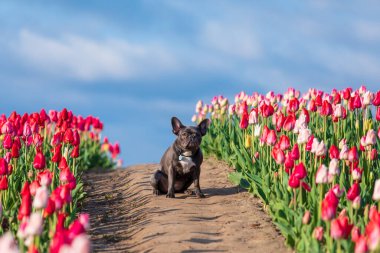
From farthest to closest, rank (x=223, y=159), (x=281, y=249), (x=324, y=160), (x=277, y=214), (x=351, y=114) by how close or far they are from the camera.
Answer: (x=223, y=159), (x=351, y=114), (x=324, y=160), (x=277, y=214), (x=281, y=249)

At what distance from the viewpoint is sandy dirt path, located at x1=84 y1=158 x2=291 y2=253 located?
9.05 metres

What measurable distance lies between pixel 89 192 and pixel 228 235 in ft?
19.6

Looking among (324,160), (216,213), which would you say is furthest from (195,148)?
(324,160)

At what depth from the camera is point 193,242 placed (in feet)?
29.6

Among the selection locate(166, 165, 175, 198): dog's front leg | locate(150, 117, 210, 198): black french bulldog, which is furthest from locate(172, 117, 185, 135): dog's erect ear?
locate(166, 165, 175, 198): dog's front leg

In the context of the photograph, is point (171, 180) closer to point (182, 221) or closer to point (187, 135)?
point (187, 135)

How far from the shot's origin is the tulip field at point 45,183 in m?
6.09

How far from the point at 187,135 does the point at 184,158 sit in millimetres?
491

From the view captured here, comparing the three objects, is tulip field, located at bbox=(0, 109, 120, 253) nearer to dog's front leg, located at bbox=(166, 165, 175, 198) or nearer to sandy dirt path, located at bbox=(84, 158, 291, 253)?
sandy dirt path, located at bbox=(84, 158, 291, 253)

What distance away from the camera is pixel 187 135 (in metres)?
11.9

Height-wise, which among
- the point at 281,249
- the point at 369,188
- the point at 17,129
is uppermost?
the point at 17,129

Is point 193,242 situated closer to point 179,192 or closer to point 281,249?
point 281,249

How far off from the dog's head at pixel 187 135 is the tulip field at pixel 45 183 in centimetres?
171

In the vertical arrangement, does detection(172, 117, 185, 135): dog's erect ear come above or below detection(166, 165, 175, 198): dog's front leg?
above
